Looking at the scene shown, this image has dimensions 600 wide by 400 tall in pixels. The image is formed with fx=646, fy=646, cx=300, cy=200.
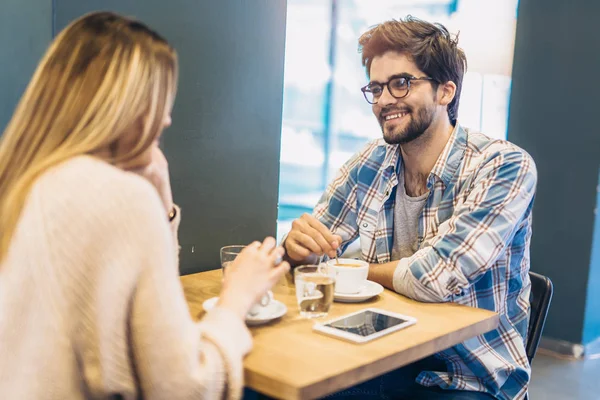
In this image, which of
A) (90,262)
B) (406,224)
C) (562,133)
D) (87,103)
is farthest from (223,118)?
(562,133)

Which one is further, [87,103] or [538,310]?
[538,310]

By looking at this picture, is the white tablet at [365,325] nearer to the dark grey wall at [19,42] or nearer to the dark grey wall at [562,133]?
the dark grey wall at [19,42]

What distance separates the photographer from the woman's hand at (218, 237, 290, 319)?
1.19m

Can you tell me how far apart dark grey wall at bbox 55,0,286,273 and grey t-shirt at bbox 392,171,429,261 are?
485 millimetres

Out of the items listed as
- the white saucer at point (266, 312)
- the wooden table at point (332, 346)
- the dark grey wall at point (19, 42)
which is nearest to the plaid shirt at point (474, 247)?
the wooden table at point (332, 346)

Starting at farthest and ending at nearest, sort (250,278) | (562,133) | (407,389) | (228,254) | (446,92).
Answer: (562,133)
(446,92)
(407,389)
(228,254)
(250,278)

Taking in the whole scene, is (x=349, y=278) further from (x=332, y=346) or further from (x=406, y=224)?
(x=406, y=224)

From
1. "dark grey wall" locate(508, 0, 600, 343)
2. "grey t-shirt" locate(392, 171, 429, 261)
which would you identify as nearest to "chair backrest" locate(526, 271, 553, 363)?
"grey t-shirt" locate(392, 171, 429, 261)

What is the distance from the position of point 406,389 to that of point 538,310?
1.50 ft

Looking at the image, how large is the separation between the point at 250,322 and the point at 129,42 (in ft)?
2.00

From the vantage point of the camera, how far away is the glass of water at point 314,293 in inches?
55.3

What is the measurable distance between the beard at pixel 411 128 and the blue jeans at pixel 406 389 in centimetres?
68

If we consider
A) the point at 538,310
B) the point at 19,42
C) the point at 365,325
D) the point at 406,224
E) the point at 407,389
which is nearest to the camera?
the point at 365,325

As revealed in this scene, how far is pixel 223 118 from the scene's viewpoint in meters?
2.07
